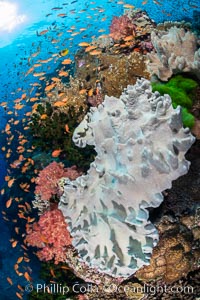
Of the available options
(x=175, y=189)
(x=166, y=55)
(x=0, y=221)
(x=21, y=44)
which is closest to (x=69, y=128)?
(x=166, y=55)

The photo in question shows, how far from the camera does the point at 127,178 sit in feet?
10.2

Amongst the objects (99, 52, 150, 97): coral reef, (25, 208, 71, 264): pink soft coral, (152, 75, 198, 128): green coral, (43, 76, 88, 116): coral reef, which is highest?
(152, 75, 198, 128): green coral

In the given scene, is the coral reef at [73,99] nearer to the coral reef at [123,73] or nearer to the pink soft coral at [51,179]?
the coral reef at [123,73]

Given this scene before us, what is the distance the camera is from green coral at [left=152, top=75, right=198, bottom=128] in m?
3.66

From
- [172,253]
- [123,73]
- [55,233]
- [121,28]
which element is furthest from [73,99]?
[172,253]

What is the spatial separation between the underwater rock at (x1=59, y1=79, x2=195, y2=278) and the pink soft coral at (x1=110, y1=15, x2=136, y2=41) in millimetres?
6063

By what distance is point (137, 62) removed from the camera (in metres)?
6.58

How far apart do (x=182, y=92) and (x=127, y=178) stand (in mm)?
1686

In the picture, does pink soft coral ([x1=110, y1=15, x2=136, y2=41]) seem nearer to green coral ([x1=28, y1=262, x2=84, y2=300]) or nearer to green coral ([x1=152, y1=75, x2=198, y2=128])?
green coral ([x1=152, y1=75, x2=198, y2=128])

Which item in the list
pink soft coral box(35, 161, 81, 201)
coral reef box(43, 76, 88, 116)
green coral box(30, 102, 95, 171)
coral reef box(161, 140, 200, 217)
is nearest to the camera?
coral reef box(161, 140, 200, 217)

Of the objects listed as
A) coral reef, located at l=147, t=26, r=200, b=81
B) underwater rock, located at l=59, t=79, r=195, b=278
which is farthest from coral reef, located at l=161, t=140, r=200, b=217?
coral reef, located at l=147, t=26, r=200, b=81

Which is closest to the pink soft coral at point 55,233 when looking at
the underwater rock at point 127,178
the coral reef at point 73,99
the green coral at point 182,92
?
the underwater rock at point 127,178

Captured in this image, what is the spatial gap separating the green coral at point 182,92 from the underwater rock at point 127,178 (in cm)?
57

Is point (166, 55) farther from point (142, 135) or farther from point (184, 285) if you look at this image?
point (184, 285)
